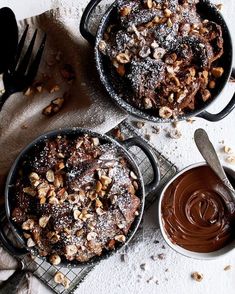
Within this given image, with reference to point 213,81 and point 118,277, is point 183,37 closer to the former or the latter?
point 213,81

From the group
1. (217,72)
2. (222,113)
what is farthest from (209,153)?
(217,72)

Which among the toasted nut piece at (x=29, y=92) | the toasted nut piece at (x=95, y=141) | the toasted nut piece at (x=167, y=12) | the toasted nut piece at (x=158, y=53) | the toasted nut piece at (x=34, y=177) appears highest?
the toasted nut piece at (x=167, y=12)

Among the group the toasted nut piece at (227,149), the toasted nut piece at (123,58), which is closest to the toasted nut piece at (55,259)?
the toasted nut piece at (123,58)

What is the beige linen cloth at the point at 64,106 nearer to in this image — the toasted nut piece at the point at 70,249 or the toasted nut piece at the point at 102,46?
the toasted nut piece at the point at 102,46

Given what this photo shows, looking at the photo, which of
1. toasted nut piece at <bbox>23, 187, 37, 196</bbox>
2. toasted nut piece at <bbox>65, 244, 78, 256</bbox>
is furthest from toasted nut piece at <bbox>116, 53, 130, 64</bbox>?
toasted nut piece at <bbox>65, 244, 78, 256</bbox>

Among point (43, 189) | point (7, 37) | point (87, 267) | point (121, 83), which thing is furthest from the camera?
point (87, 267)

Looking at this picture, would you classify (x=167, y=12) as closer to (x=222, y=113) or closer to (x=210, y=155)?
(x=222, y=113)

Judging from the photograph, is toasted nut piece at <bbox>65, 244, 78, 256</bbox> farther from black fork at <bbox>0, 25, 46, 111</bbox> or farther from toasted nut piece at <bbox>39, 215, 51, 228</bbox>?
black fork at <bbox>0, 25, 46, 111</bbox>
